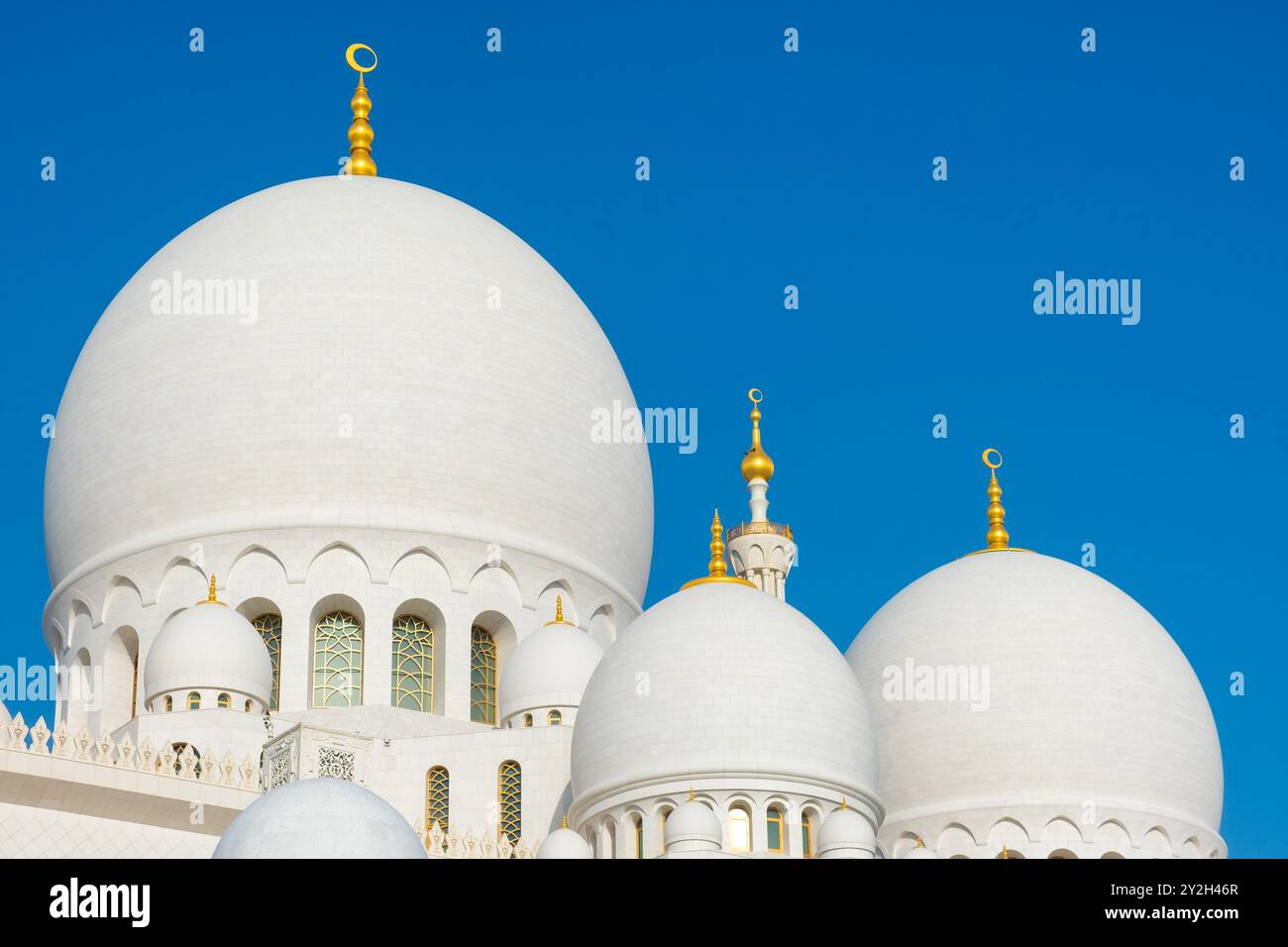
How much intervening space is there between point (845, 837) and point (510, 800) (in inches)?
241

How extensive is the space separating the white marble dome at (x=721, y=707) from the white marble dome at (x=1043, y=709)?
5363 mm

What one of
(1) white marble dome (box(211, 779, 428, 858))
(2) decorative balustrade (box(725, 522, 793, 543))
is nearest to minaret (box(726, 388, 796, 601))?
(2) decorative balustrade (box(725, 522, 793, 543))

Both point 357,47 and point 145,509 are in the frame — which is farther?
point 357,47

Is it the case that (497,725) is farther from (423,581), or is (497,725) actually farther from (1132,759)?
(1132,759)

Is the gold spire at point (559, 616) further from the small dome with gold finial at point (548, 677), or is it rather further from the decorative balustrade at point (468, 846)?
the decorative balustrade at point (468, 846)

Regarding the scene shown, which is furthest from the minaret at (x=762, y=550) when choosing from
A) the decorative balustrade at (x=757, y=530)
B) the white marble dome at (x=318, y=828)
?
the white marble dome at (x=318, y=828)

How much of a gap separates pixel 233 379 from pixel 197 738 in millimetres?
6848

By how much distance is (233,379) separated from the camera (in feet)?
119

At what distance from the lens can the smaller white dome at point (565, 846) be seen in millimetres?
28297

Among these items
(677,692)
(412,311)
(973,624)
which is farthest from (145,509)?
(973,624)

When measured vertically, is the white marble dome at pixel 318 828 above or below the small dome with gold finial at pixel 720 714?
below

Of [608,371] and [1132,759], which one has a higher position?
[608,371]

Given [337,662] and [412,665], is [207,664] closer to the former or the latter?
[337,662]

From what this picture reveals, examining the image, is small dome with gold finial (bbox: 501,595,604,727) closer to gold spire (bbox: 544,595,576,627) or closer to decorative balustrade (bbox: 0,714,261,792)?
gold spire (bbox: 544,595,576,627)
